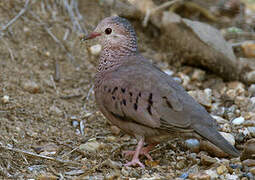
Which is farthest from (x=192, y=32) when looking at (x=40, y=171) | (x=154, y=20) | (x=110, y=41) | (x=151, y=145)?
(x=40, y=171)

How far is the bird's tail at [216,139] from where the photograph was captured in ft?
11.6

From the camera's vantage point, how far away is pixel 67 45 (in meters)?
5.91

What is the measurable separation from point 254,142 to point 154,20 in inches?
124

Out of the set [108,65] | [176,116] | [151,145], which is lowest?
[151,145]

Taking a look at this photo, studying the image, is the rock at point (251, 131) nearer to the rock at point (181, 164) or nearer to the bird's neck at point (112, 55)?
the rock at point (181, 164)

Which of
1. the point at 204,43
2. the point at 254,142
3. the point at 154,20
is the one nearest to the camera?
the point at 254,142

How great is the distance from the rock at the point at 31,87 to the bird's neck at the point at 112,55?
3.63ft

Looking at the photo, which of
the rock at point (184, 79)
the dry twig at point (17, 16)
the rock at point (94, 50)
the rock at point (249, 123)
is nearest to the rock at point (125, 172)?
the rock at point (249, 123)

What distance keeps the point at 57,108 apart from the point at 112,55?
3.53 ft

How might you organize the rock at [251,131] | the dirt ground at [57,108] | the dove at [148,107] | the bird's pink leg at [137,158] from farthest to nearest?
the rock at [251,131]
the bird's pink leg at [137,158]
the dirt ground at [57,108]
the dove at [148,107]

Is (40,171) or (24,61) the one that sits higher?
(24,61)

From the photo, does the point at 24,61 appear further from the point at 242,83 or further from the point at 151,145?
the point at 242,83

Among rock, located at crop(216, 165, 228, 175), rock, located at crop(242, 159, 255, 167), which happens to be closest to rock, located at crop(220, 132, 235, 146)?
rock, located at crop(242, 159, 255, 167)

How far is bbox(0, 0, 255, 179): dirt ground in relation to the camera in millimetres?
3758
